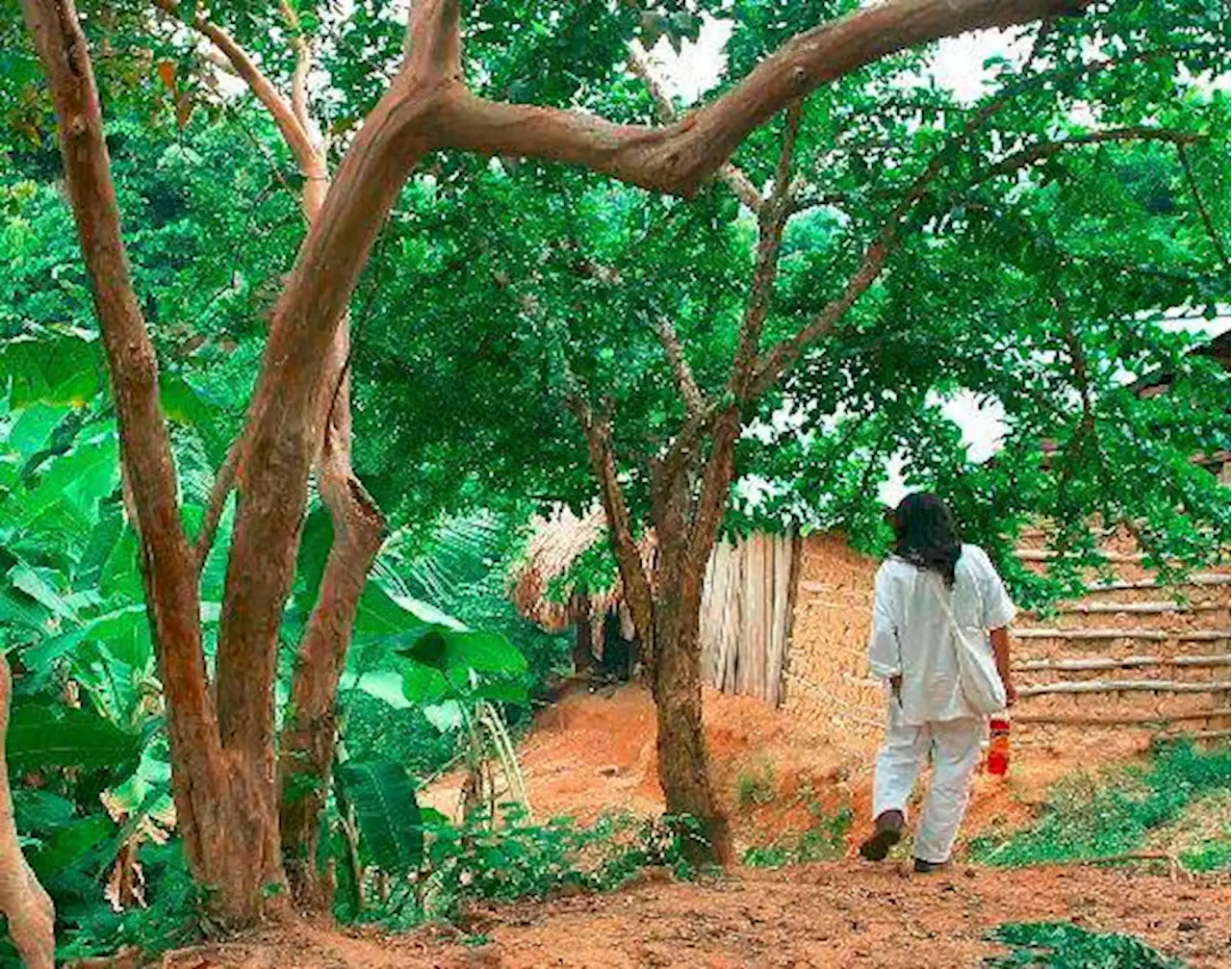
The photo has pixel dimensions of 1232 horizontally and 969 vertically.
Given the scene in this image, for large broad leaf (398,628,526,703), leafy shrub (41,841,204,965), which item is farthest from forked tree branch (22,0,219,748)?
large broad leaf (398,628,526,703)

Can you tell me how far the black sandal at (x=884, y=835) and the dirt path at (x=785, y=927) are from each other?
350 mm

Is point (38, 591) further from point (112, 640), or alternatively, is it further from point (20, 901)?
point (20, 901)

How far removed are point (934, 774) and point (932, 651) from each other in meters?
0.53

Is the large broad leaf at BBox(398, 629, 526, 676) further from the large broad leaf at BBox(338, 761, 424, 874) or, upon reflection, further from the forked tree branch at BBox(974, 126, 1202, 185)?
the forked tree branch at BBox(974, 126, 1202, 185)

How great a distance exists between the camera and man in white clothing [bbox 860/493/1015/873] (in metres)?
6.69

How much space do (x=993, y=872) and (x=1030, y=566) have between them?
6.44m

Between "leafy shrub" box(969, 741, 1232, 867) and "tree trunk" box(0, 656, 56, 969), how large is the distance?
720cm

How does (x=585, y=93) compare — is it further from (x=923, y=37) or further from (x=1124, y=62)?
(x=923, y=37)

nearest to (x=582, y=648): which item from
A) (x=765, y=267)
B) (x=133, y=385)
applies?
(x=765, y=267)

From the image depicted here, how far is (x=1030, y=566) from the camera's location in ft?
41.9

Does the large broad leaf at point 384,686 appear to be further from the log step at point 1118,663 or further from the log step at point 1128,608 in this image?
the log step at point 1128,608

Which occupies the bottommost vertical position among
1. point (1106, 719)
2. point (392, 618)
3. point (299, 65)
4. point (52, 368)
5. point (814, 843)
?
point (814, 843)

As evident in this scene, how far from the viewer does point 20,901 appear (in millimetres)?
3801

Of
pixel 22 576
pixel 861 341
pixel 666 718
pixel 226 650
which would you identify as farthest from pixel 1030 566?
pixel 226 650
